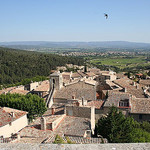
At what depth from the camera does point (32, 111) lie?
29.5 meters

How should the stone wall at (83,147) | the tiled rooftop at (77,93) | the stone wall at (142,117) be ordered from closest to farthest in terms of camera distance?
the stone wall at (83,147)
the stone wall at (142,117)
the tiled rooftop at (77,93)

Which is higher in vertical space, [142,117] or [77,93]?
[77,93]

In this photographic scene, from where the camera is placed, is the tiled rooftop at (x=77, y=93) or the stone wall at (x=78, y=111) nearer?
the stone wall at (x=78, y=111)

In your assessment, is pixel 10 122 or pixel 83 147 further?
pixel 10 122

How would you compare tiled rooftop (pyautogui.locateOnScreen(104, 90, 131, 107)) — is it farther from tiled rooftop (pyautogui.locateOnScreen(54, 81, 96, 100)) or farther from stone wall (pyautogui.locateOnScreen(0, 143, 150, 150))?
stone wall (pyautogui.locateOnScreen(0, 143, 150, 150))

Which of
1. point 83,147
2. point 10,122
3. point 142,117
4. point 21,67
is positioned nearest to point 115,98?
point 142,117

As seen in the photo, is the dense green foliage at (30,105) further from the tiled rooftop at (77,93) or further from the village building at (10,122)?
the tiled rooftop at (77,93)

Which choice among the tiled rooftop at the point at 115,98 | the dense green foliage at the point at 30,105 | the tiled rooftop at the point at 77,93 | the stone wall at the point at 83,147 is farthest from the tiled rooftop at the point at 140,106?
the stone wall at the point at 83,147

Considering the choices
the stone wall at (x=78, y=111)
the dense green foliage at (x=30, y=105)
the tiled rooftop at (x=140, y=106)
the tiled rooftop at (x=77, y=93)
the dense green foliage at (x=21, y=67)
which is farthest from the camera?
the dense green foliage at (x=21, y=67)

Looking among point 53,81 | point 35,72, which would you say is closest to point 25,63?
point 35,72

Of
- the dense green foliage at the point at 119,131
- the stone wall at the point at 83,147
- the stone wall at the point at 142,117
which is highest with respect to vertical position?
the stone wall at the point at 83,147

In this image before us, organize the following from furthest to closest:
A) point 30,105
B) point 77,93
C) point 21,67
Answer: point 21,67 → point 77,93 → point 30,105

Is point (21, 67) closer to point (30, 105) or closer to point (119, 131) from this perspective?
point (30, 105)

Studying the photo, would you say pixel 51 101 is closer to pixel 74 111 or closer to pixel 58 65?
pixel 74 111
